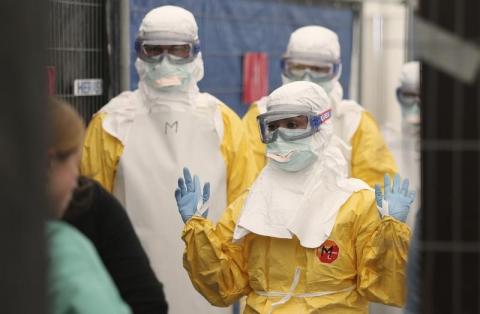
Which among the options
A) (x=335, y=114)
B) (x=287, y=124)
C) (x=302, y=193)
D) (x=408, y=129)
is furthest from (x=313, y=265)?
(x=408, y=129)

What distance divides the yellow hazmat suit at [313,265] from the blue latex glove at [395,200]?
6 cm

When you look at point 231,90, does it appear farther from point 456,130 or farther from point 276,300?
point 456,130

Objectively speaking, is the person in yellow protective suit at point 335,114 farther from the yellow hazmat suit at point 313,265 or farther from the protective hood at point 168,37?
the yellow hazmat suit at point 313,265

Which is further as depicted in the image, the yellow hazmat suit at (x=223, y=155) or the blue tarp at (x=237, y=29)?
the blue tarp at (x=237, y=29)

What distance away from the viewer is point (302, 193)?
17.7 feet

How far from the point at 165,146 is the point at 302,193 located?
4.85 feet

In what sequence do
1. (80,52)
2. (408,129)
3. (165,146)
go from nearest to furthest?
(165,146) → (80,52) → (408,129)

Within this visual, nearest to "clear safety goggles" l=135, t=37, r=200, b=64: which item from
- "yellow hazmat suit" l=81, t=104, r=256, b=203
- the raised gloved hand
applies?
"yellow hazmat suit" l=81, t=104, r=256, b=203

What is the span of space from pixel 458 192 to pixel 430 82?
0.90 feet

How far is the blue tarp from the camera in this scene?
8484 mm

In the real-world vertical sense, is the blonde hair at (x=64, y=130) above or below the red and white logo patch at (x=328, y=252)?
above

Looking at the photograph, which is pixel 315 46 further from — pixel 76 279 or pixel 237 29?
pixel 76 279

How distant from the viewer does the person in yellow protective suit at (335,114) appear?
7312 mm

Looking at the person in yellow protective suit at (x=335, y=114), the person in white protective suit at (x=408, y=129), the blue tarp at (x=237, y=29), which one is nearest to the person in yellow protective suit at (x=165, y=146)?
the person in yellow protective suit at (x=335, y=114)
